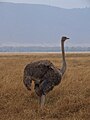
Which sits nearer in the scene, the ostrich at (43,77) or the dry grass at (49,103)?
the dry grass at (49,103)

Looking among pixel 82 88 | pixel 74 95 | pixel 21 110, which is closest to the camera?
pixel 21 110

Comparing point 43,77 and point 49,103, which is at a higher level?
point 43,77

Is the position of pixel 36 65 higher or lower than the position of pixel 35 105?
higher

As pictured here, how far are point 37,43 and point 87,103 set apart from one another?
179 metres

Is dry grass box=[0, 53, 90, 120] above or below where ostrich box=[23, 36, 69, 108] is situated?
below

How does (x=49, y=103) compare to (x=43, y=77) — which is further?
(x=49, y=103)

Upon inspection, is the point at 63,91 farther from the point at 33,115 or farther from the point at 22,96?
the point at 33,115

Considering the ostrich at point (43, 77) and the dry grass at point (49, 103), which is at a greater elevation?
the ostrich at point (43, 77)

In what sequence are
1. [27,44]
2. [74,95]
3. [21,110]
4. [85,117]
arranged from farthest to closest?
[27,44]
[74,95]
[21,110]
[85,117]

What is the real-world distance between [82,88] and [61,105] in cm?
234

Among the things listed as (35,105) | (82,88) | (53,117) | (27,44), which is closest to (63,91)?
(82,88)

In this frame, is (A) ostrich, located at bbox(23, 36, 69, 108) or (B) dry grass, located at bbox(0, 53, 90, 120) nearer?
(B) dry grass, located at bbox(0, 53, 90, 120)

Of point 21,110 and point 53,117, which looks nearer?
point 53,117

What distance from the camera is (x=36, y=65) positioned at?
9.77m
